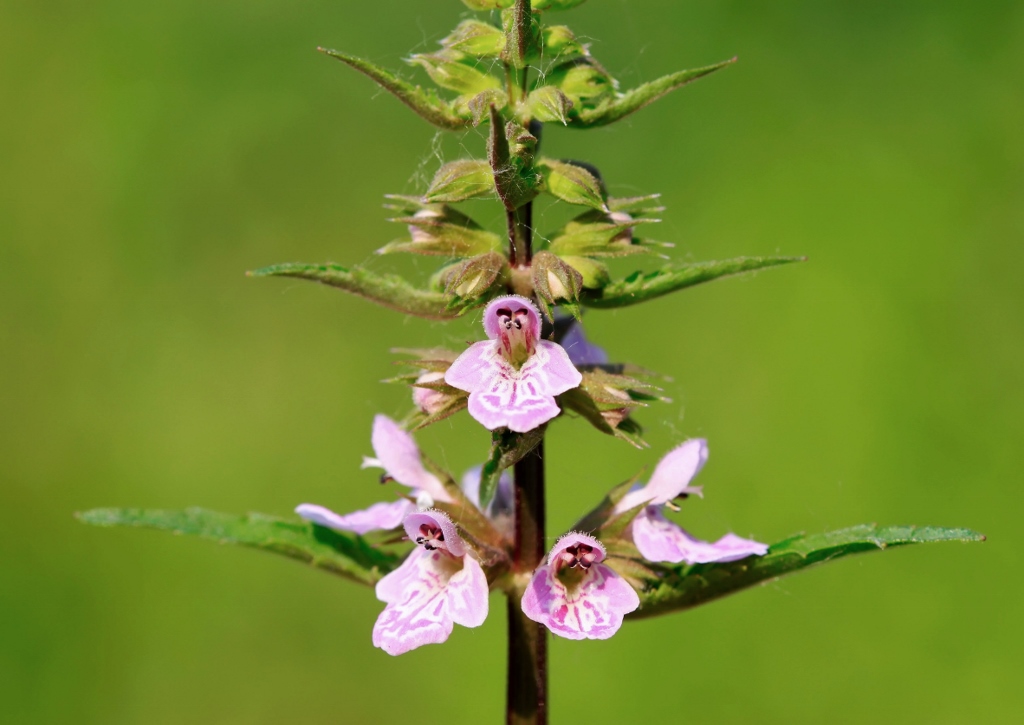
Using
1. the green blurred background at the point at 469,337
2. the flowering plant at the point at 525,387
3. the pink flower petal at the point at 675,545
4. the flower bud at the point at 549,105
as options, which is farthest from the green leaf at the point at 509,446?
the green blurred background at the point at 469,337

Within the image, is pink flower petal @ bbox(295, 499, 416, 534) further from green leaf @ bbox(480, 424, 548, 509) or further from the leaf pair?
green leaf @ bbox(480, 424, 548, 509)

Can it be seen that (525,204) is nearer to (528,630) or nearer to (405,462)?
(405,462)

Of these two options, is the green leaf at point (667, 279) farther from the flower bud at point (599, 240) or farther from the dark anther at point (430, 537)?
the dark anther at point (430, 537)

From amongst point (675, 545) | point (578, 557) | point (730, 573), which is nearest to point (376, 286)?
point (578, 557)

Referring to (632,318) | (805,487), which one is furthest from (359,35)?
Answer: (805,487)

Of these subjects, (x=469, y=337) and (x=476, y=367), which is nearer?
(x=476, y=367)

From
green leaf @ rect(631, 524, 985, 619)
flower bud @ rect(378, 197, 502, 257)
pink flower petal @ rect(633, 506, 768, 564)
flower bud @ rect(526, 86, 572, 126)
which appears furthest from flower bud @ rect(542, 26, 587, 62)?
green leaf @ rect(631, 524, 985, 619)

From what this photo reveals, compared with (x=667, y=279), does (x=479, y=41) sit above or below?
above
